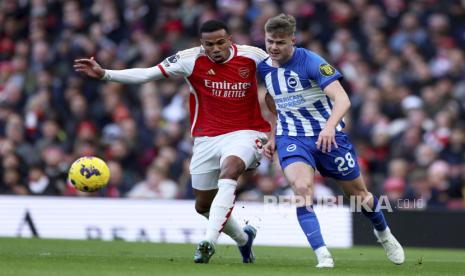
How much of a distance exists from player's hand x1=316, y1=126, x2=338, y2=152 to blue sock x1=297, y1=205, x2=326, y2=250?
571 mm

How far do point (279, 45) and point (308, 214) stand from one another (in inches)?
59.8

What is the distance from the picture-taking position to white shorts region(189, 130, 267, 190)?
405 inches

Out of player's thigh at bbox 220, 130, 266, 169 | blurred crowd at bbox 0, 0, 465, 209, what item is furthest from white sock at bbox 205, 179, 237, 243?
blurred crowd at bbox 0, 0, 465, 209

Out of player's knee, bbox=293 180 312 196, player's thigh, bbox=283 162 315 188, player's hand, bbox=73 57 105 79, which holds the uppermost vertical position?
player's hand, bbox=73 57 105 79

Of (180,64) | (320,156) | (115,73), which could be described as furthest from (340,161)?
(115,73)

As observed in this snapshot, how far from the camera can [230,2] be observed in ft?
68.6


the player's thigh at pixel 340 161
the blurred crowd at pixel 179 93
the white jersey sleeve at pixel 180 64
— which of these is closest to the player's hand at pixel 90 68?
the white jersey sleeve at pixel 180 64

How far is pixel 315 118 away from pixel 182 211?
5.90 metres

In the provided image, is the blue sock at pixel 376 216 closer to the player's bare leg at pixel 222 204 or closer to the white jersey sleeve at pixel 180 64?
the player's bare leg at pixel 222 204

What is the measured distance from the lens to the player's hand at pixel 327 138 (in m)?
9.32

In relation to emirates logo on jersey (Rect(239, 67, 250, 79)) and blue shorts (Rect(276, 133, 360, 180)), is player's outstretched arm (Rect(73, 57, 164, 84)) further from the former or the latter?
blue shorts (Rect(276, 133, 360, 180))

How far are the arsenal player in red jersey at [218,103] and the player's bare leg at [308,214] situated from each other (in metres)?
0.78

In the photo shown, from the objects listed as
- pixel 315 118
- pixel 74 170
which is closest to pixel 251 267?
pixel 315 118

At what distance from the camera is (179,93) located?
18.9 meters
